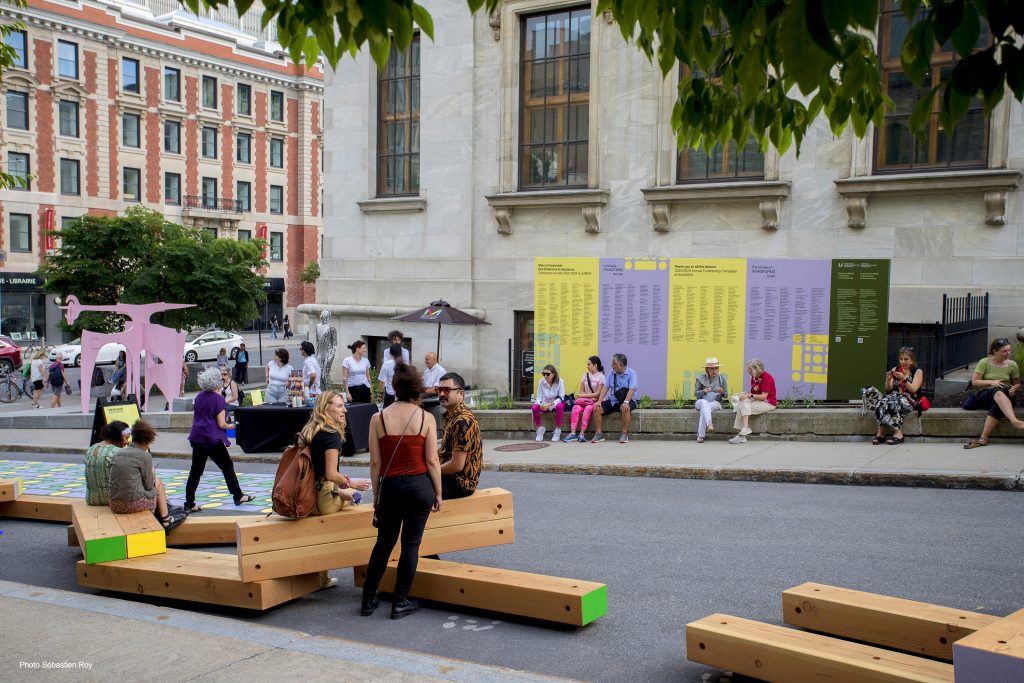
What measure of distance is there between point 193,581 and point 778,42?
5.48 m

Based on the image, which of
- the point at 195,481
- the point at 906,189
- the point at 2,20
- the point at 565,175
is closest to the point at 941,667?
the point at 195,481

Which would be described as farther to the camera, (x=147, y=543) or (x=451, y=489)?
(x=147, y=543)

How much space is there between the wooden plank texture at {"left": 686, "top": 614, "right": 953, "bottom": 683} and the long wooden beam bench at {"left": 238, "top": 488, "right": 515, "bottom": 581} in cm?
236

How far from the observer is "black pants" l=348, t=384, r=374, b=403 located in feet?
54.1

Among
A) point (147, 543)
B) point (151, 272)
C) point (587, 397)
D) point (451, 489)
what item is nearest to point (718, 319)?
point (587, 397)

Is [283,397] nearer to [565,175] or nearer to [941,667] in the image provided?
[565,175]

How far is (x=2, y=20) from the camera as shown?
153 ft

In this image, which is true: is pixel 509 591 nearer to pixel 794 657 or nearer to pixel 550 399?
pixel 794 657

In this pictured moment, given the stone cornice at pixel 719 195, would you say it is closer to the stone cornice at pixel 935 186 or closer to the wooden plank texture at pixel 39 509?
the stone cornice at pixel 935 186

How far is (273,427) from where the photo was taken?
15.3 m

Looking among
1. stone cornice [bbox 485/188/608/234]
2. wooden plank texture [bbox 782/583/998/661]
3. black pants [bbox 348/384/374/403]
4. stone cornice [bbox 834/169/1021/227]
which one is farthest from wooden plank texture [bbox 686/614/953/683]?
stone cornice [bbox 485/188/608/234]

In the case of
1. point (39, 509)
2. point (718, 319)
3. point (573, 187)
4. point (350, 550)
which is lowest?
point (39, 509)

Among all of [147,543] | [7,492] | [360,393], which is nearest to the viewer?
[147,543]

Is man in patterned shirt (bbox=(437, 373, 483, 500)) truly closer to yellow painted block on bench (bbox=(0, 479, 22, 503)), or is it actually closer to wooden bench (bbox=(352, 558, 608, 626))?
wooden bench (bbox=(352, 558, 608, 626))
